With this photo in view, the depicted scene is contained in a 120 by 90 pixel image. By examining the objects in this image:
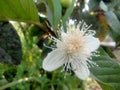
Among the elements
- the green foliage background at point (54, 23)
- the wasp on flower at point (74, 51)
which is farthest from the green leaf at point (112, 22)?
the wasp on flower at point (74, 51)

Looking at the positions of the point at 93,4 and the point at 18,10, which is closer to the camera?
the point at 18,10

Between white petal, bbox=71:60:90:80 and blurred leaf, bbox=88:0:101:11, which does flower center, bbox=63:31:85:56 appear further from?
blurred leaf, bbox=88:0:101:11

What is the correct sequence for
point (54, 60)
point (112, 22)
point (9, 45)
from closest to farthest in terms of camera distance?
point (54, 60) < point (9, 45) < point (112, 22)

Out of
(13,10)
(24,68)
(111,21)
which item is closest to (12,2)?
(13,10)

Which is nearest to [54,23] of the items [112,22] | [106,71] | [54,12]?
[54,12]

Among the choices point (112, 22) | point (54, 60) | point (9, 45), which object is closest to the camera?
point (54, 60)

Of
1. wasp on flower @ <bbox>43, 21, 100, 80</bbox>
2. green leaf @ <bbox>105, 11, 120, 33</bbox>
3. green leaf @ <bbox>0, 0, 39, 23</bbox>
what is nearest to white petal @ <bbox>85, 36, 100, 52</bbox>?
wasp on flower @ <bbox>43, 21, 100, 80</bbox>

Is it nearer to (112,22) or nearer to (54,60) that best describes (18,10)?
(54,60)

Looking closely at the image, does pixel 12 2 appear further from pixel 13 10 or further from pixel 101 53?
pixel 101 53
